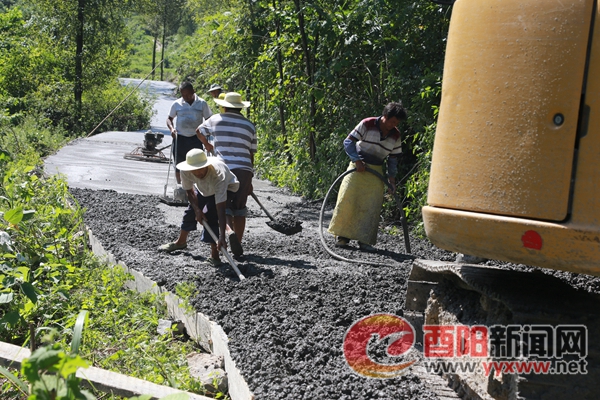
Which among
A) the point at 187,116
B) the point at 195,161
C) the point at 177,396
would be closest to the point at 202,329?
the point at 195,161

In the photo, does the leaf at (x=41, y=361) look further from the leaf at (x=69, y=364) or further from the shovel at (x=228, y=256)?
the shovel at (x=228, y=256)

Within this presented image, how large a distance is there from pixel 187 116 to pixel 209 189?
382cm

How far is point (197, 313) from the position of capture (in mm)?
6059

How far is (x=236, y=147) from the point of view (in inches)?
335

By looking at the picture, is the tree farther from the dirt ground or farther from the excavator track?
the excavator track

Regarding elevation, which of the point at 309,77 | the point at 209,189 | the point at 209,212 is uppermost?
the point at 309,77

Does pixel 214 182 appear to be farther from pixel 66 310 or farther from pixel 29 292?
pixel 29 292

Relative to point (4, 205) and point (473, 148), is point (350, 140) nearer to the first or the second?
point (4, 205)

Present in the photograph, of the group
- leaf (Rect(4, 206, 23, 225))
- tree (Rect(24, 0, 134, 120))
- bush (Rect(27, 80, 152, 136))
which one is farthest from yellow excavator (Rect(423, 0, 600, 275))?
tree (Rect(24, 0, 134, 120))

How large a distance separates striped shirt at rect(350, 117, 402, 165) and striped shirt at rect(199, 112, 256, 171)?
4.03 ft

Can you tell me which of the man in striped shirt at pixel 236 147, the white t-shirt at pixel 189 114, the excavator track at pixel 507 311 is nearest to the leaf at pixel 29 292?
the excavator track at pixel 507 311

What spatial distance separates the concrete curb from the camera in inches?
185

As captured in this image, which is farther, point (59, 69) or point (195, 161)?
point (59, 69)

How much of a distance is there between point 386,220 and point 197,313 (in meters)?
5.72
